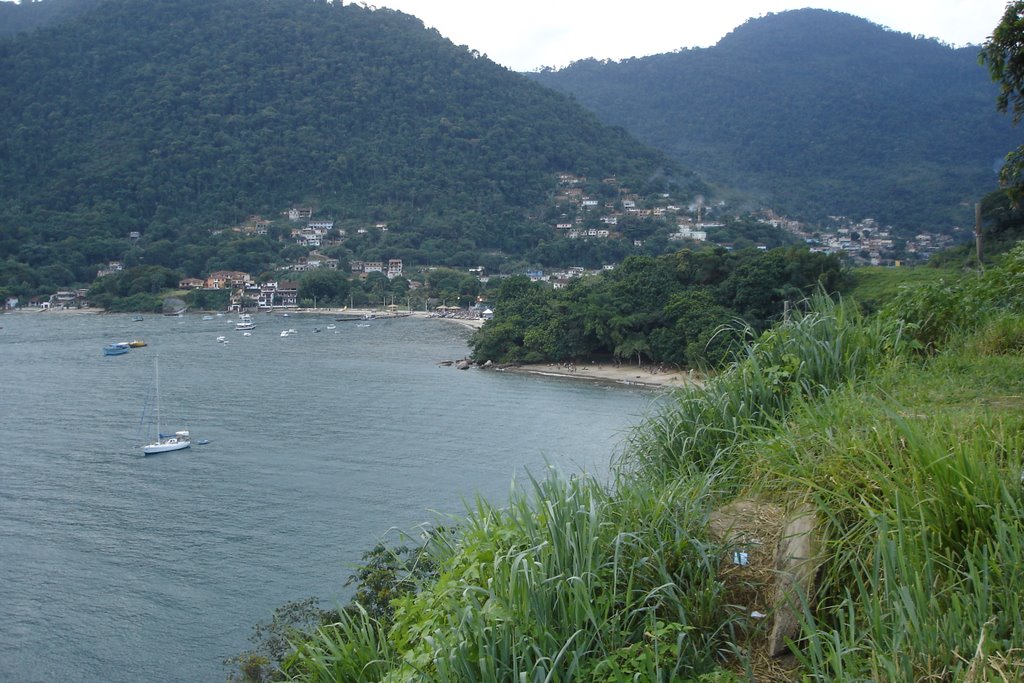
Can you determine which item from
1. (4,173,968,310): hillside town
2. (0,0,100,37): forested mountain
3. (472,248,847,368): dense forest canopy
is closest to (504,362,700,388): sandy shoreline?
(472,248,847,368): dense forest canopy

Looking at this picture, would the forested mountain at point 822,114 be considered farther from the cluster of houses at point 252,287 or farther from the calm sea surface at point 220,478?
the calm sea surface at point 220,478

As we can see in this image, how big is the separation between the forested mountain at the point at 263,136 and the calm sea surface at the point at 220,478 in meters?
38.3

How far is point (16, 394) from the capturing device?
101 ft

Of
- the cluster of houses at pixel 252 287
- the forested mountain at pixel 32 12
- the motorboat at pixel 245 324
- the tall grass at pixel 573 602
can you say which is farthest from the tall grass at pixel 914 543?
the forested mountain at pixel 32 12

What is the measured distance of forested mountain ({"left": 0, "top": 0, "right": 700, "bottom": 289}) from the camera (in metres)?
76.7

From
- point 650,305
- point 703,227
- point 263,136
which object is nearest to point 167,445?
point 650,305

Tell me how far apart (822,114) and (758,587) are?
12642 centimetres

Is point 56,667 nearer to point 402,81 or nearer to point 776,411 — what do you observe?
point 776,411

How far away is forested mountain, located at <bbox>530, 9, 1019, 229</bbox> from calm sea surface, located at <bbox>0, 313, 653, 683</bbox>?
63.2 metres

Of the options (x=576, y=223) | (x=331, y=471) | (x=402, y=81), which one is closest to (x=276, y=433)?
(x=331, y=471)

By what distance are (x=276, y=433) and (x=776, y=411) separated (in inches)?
865

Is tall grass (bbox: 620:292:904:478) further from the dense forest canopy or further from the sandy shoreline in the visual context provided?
the sandy shoreline

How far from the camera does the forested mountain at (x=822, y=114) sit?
9388 cm

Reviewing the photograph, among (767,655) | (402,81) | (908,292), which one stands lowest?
(767,655)
